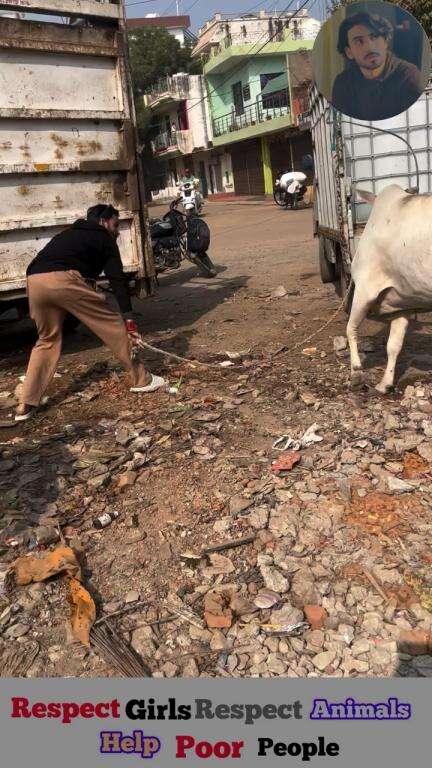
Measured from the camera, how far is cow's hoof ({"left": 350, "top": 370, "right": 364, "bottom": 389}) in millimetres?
4625

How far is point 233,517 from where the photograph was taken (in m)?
3.15

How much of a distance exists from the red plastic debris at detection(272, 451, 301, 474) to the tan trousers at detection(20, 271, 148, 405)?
1.68m

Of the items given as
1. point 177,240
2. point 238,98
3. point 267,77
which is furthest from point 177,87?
point 177,240

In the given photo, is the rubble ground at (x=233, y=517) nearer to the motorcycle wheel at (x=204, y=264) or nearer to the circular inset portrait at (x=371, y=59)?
the circular inset portrait at (x=371, y=59)

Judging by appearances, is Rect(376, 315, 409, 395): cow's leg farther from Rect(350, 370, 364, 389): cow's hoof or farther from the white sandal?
the white sandal

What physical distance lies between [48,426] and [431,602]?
Answer: 115 inches

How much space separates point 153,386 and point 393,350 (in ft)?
5.93

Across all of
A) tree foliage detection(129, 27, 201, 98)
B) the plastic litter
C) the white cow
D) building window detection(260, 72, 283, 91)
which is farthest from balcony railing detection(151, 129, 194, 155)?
the plastic litter

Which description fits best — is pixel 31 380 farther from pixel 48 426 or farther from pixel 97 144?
pixel 97 144

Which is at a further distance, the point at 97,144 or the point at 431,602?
the point at 97,144

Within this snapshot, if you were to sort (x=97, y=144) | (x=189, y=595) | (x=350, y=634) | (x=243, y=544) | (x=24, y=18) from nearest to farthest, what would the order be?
(x=350, y=634) → (x=189, y=595) → (x=243, y=544) → (x=24, y=18) → (x=97, y=144)

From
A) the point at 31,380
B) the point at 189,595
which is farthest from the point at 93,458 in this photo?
the point at 189,595

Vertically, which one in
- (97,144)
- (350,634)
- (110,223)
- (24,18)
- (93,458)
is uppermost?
(24,18)

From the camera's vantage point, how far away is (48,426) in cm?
455
